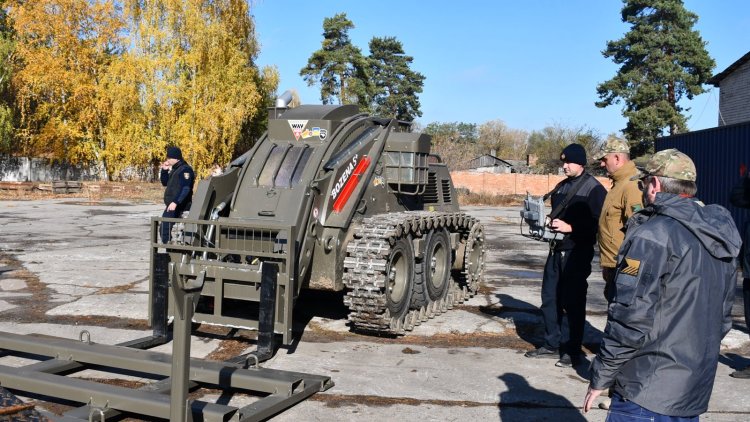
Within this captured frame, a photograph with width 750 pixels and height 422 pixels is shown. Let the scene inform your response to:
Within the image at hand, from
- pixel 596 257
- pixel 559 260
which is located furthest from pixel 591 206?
pixel 596 257

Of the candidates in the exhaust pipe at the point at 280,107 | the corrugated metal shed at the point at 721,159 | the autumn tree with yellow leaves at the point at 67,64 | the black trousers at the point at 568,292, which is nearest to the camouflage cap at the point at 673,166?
the black trousers at the point at 568,292

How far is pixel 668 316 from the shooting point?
2896mm

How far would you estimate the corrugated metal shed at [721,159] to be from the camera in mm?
15148

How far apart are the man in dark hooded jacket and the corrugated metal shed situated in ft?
43.0

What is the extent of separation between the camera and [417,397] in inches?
216

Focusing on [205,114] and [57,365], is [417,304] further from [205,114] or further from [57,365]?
[205,114]

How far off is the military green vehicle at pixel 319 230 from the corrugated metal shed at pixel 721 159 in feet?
29.9

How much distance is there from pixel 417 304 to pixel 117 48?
36.2 meters

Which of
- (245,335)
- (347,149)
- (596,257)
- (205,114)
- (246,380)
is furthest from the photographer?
(205,114)

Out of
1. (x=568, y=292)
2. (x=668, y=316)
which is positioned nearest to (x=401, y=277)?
(x=568, y=292)

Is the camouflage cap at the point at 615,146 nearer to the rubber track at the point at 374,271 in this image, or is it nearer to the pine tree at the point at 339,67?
the rubber track at the point at 374,271

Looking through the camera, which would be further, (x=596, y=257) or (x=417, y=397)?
(x=596, y=257)

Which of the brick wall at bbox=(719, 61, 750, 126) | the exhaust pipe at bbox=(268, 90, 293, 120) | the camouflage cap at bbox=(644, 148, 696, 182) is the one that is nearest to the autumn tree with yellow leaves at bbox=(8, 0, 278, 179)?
the brick wall at bbox=(719, 61, 750, 126)

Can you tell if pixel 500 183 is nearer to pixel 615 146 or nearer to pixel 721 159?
pixel 721 159
